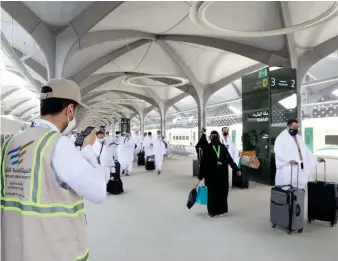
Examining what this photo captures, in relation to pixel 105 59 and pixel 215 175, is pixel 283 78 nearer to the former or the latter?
pixel 215 175

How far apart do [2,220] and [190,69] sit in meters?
20.6

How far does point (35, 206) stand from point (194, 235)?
415 centimetres

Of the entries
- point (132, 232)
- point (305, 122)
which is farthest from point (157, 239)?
point (305, 122)

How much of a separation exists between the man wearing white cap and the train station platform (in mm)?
2949

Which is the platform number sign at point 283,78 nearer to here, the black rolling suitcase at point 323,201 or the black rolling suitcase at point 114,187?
the black rolling suitcase at point 323,201

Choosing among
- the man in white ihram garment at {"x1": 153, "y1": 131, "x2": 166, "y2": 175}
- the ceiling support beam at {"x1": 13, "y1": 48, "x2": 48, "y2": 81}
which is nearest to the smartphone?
the man in white ihram garment at {"x1": 153, "y1": 131, "x2": 166, "y2": 175}

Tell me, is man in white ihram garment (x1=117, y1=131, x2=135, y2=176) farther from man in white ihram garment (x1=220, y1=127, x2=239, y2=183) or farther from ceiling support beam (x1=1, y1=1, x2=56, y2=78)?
man in white ihram garment (x1=220, y1=127, x2=239, y2=183)

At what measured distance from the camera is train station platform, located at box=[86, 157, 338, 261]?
14.1 ft

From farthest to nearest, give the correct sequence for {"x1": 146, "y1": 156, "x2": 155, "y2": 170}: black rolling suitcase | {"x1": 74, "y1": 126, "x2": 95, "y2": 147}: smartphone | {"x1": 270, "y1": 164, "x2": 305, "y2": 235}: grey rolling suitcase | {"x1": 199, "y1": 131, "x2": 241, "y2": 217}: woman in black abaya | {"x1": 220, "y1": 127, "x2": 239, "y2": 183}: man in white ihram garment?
{"x1": 146, "y1": 156, "x2": 155, "y2": 170}: black rolling suitcase → {"x1": 220, "y1": 127, "x2": 239, "y2": 183}: man in white ihram garment → {"x1": 199, "y1": 131, "x2": 241, "y2": 217}: woman in black abaya → {"x1": 270, "y1": 164, "x2": 305, "y2": 235}: grey rolling suitcase → {"x1": 74, "y1": 126, "x2": 95, "y2": 147}: smartphone

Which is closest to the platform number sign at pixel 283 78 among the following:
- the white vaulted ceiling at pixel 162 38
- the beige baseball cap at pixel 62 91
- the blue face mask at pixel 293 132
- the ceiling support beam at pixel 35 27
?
the white vaulted ceiling at pixel 162 38

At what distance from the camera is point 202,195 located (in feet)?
21.8

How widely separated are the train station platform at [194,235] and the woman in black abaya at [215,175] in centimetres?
24

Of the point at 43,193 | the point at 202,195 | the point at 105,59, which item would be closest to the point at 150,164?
the point at 105,59

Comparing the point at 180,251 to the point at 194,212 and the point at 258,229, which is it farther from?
the point at 194,212
